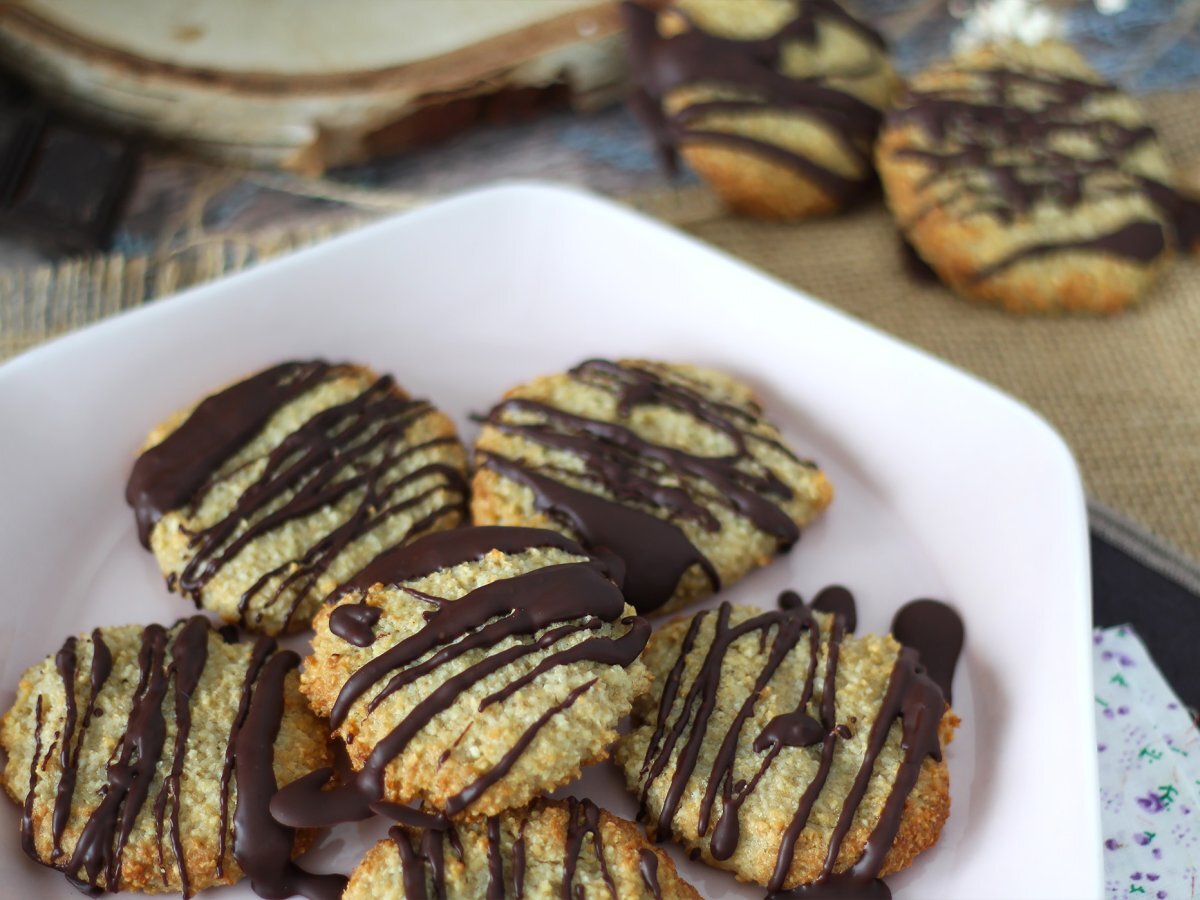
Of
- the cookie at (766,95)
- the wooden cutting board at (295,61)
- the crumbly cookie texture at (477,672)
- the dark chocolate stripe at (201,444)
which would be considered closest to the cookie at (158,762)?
the crumbly cookie texture at (477,672)

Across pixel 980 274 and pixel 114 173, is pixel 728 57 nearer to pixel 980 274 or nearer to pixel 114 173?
pixel 980 274

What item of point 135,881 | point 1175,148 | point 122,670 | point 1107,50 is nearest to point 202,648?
point 122,670

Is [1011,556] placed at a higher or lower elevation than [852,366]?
lower

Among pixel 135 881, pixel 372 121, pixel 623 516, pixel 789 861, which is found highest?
pixel 372 121

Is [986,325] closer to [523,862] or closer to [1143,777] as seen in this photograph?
[1143,777]

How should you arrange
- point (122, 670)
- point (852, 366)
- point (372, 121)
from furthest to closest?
point (372, 121)
point (852, 366)
point (122, 670)

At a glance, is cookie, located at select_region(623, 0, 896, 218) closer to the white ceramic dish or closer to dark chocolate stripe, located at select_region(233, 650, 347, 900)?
the white ceramic dish
